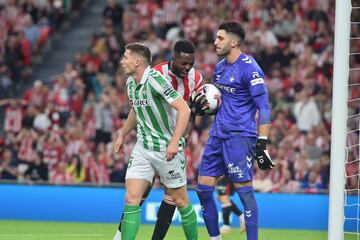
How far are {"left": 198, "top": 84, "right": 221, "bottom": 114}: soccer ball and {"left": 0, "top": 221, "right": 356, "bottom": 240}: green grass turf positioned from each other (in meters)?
3.41

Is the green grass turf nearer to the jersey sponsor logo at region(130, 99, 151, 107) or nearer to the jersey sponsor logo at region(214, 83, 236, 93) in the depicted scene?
the jersey sponsor logo at region(214, 83, 236, 93)

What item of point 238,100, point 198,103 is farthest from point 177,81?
point 238,100

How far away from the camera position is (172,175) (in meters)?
10.0

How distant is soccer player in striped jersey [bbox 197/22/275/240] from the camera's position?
10.3 meters

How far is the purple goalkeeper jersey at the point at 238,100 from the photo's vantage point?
33.9 ft

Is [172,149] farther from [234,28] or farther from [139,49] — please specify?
[234,28]

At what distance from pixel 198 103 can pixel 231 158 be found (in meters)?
0.70

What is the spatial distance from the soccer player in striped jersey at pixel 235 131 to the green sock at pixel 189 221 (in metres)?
0.20

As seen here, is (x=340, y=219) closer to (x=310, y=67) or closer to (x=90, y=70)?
(x=310, y=67)

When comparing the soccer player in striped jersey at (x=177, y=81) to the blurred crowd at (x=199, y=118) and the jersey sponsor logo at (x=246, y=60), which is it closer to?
the jersey sponsor logo at (x=246, y=60)

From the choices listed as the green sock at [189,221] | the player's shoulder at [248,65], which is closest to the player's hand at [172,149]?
the green sock at [189,221]

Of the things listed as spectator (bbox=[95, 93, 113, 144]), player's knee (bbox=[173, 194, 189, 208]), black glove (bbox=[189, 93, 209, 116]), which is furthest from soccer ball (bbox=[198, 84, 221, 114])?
spectator (bbox=[95, 93, 113, 144])

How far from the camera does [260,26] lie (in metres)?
21.7

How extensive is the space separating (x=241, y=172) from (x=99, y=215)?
7.27 meters
